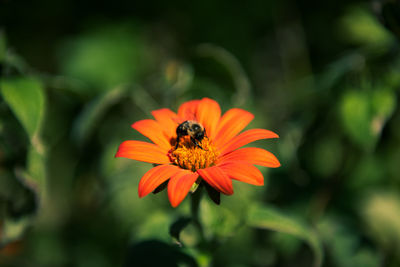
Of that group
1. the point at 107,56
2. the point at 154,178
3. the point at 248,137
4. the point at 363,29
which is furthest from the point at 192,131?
the point at 107,56

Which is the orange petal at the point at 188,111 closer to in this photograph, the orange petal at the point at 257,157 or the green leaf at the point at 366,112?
the orange petal at the point at 257,157

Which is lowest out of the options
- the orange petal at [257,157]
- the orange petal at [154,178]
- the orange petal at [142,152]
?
the orange petal at [154,178]

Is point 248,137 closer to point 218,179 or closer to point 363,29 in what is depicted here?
point 218,179

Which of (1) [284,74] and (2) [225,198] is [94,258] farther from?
(1) [284,74]

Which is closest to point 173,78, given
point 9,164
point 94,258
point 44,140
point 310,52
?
point 44,140

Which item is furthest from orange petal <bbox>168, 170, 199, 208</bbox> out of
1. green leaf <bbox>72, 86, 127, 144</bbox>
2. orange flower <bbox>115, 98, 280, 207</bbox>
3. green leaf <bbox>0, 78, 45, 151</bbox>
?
green leaf <bbox>72, 86, 127, 144</bbox>

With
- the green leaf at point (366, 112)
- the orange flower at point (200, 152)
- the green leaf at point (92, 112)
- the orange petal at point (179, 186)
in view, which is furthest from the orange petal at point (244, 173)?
the green leaf at point (92, 112)
